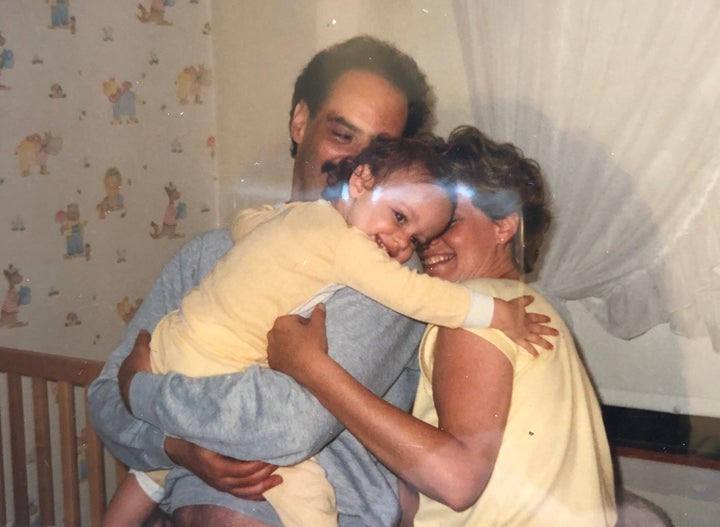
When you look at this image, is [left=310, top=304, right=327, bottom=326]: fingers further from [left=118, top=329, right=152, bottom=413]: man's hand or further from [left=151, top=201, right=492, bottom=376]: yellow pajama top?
[left=118, top=329, right=152, bottom=413]: man's hand

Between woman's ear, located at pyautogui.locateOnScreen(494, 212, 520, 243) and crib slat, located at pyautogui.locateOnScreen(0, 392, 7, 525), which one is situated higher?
woman's ear, located at pyautogui.locateOnScreen(494, 212, 520, 243)

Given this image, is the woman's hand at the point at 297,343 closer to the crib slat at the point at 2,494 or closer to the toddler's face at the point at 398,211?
the toddler's face at the point at 398,211

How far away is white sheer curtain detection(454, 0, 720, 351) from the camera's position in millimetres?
1172

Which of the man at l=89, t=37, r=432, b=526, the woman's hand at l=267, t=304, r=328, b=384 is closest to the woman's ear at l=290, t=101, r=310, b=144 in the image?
the man at l=89, t=37, r=432, b=526

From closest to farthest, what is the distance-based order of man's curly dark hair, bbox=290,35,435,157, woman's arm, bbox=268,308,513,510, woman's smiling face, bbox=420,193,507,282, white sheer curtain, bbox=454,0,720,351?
1. woman's arm, bbox=268,308,513,510
2. woman's smiling face, bbox=420,193,507,282
3. man's curly dark hair, bbox=290,35,435,157
4. white sheer curtain, bbox=454,0,720,351

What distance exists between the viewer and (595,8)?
3.87ft

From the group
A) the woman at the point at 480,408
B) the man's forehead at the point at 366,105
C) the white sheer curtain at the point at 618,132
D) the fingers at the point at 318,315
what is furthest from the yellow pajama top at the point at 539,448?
the white sheer curtain at the point at 618,132

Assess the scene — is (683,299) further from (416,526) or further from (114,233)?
(114,233)

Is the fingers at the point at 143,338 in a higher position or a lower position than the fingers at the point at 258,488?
higher

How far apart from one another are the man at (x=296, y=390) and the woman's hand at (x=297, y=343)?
0.04 ft

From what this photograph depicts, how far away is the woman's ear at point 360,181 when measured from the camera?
0.85 m

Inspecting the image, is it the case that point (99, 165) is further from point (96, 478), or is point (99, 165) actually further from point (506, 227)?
point (506, 227)

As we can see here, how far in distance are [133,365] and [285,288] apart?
0.23 m

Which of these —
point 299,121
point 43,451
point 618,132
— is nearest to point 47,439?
point 43,451
